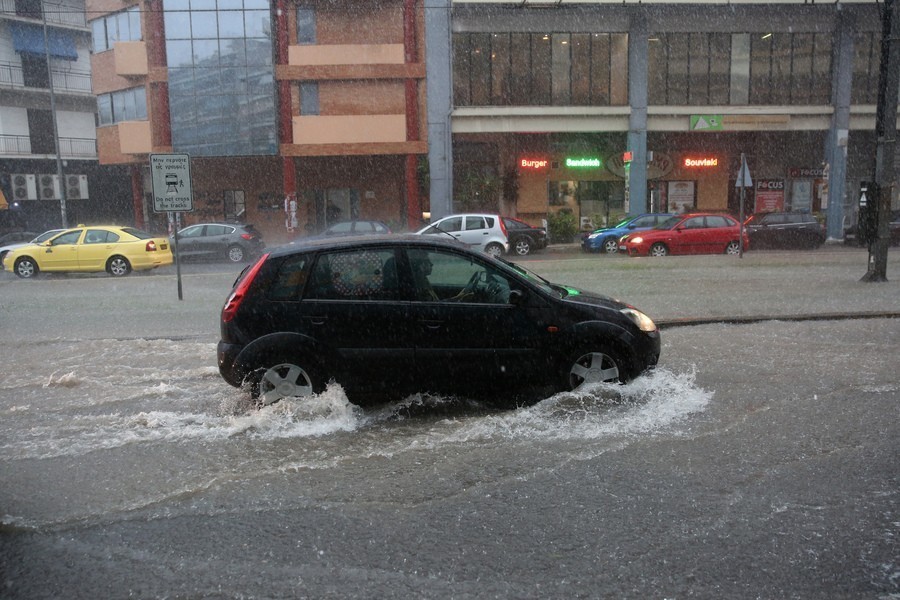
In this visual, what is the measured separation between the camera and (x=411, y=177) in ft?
104

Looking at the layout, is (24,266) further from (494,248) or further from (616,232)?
(616,232)

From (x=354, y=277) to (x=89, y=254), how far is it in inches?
680

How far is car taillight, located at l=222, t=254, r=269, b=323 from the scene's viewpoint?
623cm

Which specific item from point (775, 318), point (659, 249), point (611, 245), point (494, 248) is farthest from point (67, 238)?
point (775, 318)

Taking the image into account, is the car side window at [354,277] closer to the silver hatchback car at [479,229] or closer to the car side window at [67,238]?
the silver hatchback car at [479,229]

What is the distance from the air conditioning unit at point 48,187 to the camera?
1526 inches

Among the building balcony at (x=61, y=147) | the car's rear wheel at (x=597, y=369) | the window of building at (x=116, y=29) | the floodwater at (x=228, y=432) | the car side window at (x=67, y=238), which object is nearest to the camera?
the floodwater at (x=228, y=432)

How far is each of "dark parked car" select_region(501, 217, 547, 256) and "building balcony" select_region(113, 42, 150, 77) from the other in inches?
695

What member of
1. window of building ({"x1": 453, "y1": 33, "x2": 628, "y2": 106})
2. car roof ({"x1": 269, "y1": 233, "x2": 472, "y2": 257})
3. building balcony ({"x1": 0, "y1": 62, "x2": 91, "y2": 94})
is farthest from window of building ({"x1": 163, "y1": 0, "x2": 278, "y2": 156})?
car roof ({"x1": 269, "y1": 233, "x2": 472, "y2": 257})

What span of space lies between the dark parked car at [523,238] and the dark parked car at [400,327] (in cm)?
1931

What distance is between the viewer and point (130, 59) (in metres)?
32.4

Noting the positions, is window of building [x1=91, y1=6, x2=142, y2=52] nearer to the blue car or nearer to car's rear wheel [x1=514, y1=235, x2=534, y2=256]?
car's rear wheel [x1=514, y1=235, x2=534, y2=256]

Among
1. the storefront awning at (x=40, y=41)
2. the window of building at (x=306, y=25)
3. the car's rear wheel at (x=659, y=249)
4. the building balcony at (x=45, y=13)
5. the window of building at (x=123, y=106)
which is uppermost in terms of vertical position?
the building balcony at (x=45, y=13)

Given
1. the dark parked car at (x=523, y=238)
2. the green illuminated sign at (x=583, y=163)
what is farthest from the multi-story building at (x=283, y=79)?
the dark parked car at (x=523, y=238)
